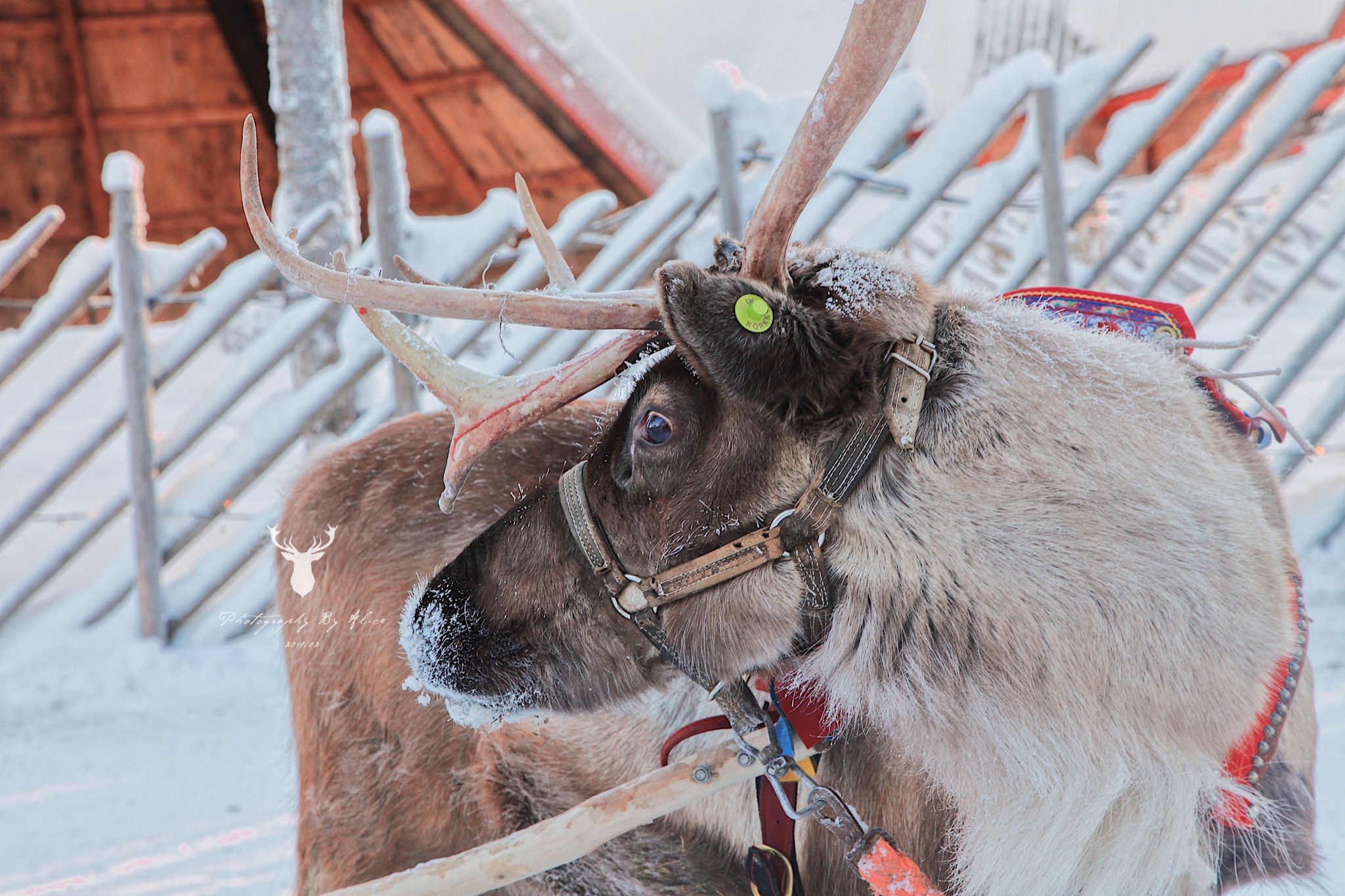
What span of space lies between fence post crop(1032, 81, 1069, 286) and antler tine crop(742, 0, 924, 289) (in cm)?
317

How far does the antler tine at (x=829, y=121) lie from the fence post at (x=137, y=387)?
3634 mm

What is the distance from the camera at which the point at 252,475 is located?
4.20m

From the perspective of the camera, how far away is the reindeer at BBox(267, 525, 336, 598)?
1901 mm

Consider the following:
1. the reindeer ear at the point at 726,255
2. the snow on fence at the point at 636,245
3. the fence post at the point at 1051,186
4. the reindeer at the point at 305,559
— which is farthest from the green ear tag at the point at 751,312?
the fence post at the point at 1051,186

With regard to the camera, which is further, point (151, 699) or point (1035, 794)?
point (151, 699)

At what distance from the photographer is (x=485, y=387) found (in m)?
1.38

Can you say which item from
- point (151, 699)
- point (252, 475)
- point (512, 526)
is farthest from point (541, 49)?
point (512, 526)

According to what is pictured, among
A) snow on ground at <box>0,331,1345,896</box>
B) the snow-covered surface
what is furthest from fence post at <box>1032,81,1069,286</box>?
the snow-covered surface

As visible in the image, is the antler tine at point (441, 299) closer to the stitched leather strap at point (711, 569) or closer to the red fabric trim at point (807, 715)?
the stitched leather strap at point (711, 569)

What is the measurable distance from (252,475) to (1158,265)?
13.2 feet

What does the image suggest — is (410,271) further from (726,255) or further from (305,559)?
(305,559)

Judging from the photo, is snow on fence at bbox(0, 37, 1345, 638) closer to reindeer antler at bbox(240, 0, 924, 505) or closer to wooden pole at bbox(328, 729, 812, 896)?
reindeer antler at bbox(240, 0, 924, 505)

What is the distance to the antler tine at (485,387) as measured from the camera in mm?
1335

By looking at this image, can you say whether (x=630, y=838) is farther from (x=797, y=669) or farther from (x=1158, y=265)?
(x=1158, y=265)
